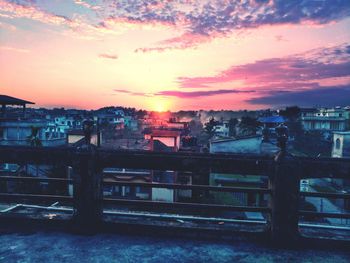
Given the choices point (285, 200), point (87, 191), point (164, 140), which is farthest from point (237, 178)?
point (87, 191)

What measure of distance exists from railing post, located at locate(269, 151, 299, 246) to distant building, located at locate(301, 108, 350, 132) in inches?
3349

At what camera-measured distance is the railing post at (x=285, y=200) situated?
422cm

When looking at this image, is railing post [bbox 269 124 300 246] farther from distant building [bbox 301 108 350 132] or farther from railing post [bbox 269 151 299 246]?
distant building [bbox 301 108 350 132]

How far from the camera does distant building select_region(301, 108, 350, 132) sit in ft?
259

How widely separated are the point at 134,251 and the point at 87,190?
1.30m

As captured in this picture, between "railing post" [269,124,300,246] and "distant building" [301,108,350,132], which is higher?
"distant building" [301,108,350,132]

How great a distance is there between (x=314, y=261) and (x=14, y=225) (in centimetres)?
482

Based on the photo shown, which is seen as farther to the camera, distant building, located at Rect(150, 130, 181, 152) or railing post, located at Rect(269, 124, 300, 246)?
distant building, located at Rect(150, 130, 181, 152)

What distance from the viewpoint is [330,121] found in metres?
81.0

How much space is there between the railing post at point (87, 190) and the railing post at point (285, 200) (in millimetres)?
2827

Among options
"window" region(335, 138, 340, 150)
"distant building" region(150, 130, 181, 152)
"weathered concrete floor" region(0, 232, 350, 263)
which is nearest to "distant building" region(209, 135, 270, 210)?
"distant building" region(150, 130, 181, 152)

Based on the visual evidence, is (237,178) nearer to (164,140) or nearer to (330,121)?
(164,140)

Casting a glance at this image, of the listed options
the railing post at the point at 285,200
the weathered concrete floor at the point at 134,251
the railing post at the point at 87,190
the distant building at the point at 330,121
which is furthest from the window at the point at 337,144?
the railing post at the point at 87,190

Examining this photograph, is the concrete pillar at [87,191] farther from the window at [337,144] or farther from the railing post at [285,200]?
the window at [337,144]
